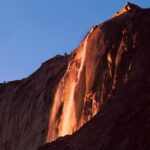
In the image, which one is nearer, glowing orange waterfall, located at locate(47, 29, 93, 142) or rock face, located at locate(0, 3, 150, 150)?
rock face, located at locate(0, 3, 150, 150)

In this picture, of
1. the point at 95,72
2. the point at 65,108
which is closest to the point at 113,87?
the point at 95,72

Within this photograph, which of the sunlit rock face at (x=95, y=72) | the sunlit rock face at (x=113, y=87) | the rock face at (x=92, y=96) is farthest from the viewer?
the sunlit rock face at (x=95, y=72)

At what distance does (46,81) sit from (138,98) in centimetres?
1866

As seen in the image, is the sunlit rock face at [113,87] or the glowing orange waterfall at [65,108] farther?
the glowing orange waterfall at [65,108]

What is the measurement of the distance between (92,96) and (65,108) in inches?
117

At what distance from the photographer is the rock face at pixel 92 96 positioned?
20306 millimetres

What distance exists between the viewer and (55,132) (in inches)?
1271

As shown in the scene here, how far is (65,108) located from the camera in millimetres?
31719

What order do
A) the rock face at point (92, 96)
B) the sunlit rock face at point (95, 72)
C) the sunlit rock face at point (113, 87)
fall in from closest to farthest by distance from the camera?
the sunlit rock face at point (113, 87) → the rock face at point (92, 96) → the sunlit rock face at point (95, 72)

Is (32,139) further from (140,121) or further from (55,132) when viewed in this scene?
(140,121)

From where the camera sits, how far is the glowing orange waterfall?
30.0 m

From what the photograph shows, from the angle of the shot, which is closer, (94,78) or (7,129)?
(94,78)

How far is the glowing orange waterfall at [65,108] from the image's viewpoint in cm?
3003

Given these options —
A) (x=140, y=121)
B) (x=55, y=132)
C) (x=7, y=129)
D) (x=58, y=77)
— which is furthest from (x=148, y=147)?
A: (x=7, y=129)
